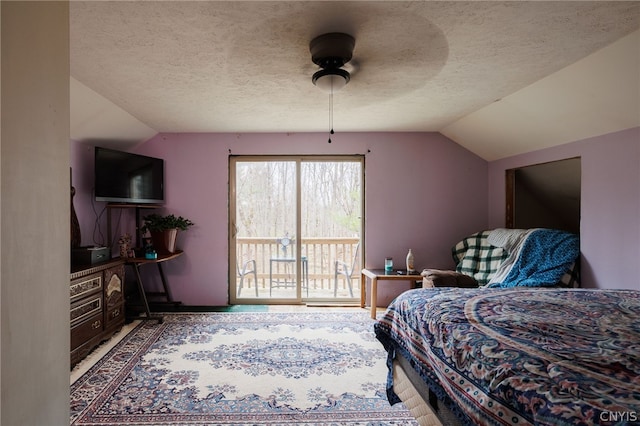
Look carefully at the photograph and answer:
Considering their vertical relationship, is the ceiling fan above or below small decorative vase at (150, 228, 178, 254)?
above

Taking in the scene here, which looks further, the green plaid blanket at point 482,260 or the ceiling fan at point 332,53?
the green plaid blanket at point 482,260

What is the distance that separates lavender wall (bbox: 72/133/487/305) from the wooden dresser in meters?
1.00

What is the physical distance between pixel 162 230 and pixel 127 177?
2.33 feet

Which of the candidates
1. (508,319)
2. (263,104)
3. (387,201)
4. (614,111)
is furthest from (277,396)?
(614,111)

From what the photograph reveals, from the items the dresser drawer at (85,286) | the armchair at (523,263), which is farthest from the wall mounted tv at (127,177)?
the armchair at (523,263)

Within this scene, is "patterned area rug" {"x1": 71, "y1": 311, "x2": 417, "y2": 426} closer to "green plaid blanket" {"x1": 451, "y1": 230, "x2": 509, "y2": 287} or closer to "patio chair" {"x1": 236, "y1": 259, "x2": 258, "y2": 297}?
"patio chair" {"x1": 236, "y1": 259, "x2": 258, "y2": 297}

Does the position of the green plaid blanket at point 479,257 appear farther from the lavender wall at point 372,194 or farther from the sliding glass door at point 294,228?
the sliding glass door at point 294,228

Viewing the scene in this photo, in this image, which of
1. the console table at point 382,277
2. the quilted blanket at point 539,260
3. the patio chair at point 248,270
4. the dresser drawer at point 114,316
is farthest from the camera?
the patio chair at point 248,270

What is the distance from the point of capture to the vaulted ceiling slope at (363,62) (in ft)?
5.47

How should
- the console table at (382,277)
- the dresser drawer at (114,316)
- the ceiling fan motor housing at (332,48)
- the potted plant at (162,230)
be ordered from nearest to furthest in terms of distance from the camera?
the ceiling fan motor housing at (332,48) → the dresser drawer at (114,316) → the console table at (382,277) → the potted plant at (162,230)

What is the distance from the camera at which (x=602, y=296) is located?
187 centimetres

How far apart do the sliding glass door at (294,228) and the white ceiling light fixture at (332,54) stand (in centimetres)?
221

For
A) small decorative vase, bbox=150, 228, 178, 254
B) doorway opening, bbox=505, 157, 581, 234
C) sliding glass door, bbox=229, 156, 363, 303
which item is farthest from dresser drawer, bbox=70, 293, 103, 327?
doorway opening, bbox=505, 157, 581, 234

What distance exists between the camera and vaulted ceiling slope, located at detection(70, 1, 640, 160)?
167 centimetres
